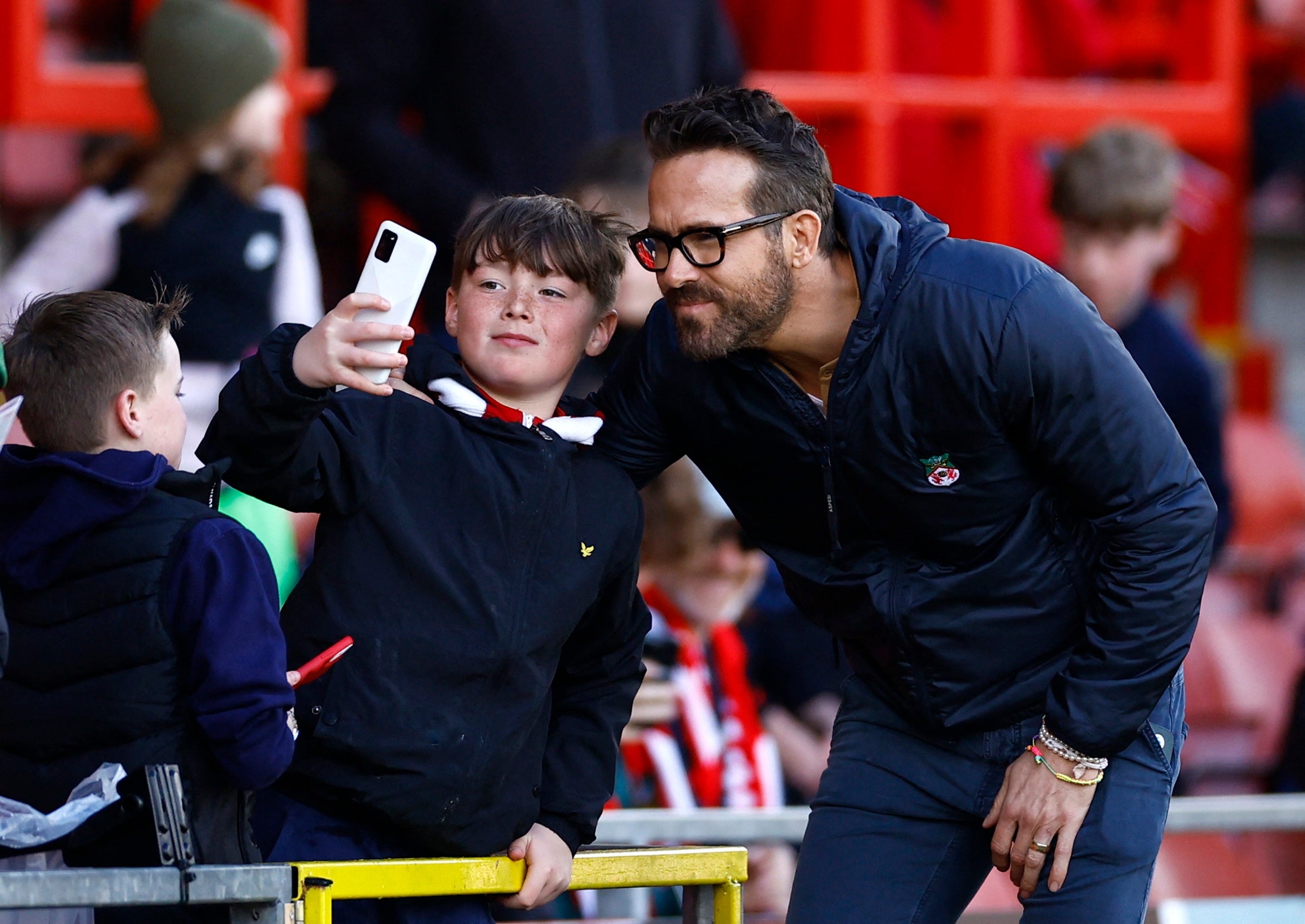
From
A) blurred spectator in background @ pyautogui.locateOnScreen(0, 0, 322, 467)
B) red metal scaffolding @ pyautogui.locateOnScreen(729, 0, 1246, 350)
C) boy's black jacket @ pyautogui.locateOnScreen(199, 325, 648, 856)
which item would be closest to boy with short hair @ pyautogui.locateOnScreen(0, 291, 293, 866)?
boy's black jacket @ pyautogui.locateOnScreen(199, 325, 648, 856)

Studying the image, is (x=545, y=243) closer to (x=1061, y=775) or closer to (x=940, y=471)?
(x=940, y=471)

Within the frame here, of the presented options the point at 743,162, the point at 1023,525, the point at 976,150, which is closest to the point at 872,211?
the point at 743,162

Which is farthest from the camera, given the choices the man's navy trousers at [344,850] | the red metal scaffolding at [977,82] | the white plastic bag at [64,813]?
the red metal scaffolding at [977,82]

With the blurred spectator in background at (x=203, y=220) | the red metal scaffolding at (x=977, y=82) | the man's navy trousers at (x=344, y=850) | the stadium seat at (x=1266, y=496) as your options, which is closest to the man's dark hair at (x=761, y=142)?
the man's navy trousers at (x=344, y=850)

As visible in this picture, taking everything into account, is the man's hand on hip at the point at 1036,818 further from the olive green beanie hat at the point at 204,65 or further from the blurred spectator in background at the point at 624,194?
the olive green beanie hat at the point at 204,65

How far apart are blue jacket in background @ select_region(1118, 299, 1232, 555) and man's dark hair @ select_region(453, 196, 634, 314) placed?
94.6 inches

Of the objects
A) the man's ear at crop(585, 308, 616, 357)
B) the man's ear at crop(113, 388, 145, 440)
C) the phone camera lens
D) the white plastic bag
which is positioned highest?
the phone camera lens

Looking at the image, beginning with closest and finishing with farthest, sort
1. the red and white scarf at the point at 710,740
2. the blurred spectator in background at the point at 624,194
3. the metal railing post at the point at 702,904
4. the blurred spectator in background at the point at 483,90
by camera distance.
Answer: the metal railing post at the point at 702,904
the blurred spectator in background at the point at 624,194
the red and white scarf at the point at 710,740
the blurred spectator in background at the point at 483,90

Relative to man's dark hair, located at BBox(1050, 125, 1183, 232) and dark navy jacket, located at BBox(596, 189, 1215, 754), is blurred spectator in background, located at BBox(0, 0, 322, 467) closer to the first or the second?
dark navy jacket, located at BBox(596, 189, 1215, 754)

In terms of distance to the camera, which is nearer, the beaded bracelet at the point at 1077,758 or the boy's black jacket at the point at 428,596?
the boy's black jacket at the point at 428,596

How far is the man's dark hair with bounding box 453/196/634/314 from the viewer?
2.70 m

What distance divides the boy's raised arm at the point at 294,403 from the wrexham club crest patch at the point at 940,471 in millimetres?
778

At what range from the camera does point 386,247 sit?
7.93ft

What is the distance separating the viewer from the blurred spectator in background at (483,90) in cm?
468
